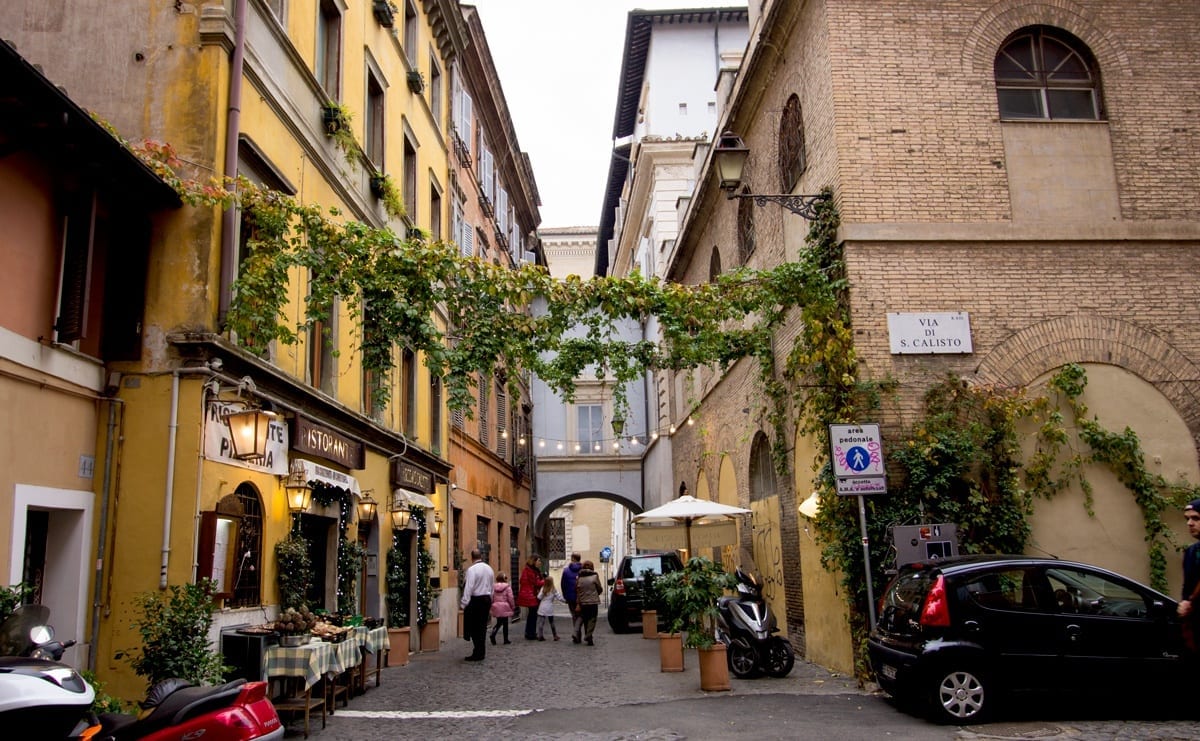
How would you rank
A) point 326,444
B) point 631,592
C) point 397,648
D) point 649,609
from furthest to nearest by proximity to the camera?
point 631,592, point 649,609, point 397,648, point 326,444

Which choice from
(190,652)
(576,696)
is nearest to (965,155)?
(576,696)

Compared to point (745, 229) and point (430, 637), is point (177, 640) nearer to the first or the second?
point (430, 637)

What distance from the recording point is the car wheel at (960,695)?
8711 mm

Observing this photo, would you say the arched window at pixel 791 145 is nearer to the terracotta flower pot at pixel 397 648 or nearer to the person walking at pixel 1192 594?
the person walking at pixel 1192 594

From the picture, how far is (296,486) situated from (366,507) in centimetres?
348

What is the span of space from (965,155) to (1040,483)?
4.32 meters

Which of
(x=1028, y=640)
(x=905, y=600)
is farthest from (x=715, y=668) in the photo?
(x=1028, y=640)

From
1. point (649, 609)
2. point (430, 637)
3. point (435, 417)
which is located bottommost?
point (430, 637)

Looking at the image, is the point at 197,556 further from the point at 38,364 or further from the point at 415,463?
the point at 415,463

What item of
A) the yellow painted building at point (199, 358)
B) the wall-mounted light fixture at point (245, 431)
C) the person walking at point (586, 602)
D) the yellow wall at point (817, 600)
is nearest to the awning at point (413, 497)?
the yellow painted building at point (199, 358)

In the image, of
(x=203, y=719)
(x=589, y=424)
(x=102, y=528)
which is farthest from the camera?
(x=589, y=424)

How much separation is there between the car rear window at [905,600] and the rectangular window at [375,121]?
10809mm

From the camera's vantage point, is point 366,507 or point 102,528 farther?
point 366,507

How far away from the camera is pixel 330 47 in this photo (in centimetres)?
1449
